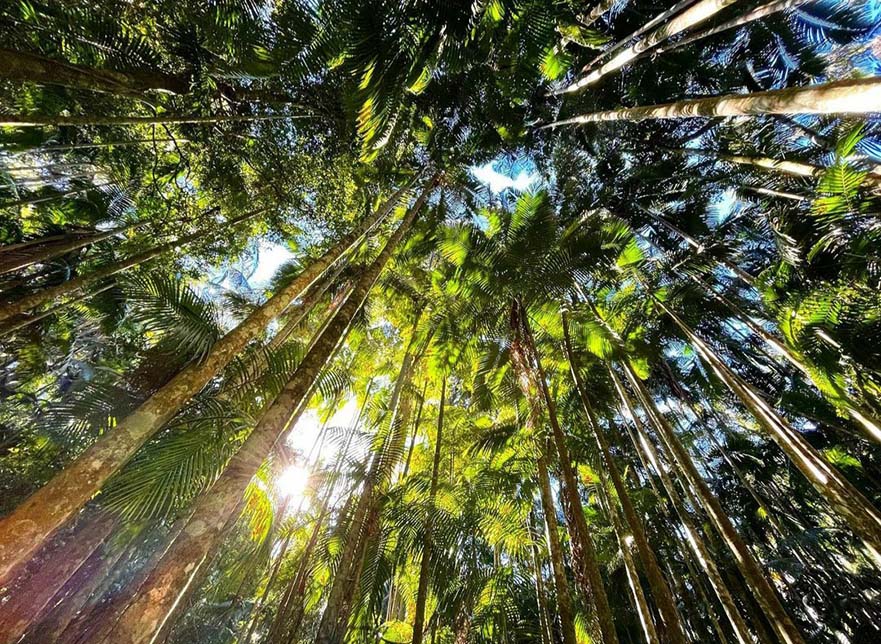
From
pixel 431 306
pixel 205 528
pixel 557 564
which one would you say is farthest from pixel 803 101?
pixel 431 306

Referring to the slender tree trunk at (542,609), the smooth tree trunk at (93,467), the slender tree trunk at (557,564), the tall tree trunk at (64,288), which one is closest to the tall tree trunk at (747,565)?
the slender tree trunk at (557,564)

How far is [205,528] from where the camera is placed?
60.1 inches

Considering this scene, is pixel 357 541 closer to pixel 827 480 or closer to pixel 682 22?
Answer: pixel 827 480

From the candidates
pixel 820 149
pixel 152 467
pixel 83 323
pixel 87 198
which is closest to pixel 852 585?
pixel 820 149

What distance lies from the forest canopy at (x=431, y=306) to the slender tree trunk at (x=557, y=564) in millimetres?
21

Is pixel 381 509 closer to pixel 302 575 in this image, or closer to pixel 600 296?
pixel 302 575

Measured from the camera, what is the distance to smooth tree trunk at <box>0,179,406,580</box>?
1.16 meters

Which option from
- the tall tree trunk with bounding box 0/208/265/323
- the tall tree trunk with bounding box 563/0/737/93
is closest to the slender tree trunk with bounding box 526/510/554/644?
the tall tree trunk with bounding box 563/0/737/93

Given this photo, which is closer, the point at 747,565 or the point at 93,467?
the point at 93,467

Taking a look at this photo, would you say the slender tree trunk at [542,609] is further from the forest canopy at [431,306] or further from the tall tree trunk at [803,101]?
the tall tree trunk at [803,101]

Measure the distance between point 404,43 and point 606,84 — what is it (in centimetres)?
461

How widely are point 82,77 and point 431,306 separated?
→ 17.8 feet

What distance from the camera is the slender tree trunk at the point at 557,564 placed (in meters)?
2.06

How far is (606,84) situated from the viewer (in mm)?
6008
